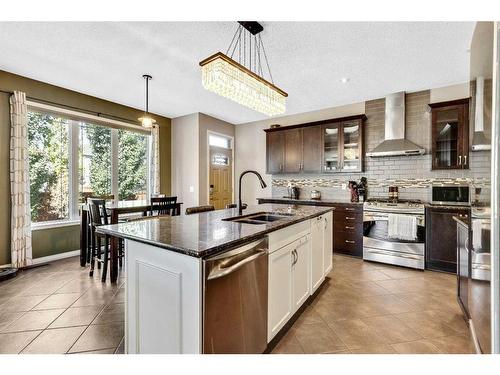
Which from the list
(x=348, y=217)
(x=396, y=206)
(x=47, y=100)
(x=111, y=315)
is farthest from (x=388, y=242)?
(x=47, y=100)

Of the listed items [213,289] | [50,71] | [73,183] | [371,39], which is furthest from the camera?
[73,183]

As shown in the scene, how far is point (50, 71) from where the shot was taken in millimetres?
3303

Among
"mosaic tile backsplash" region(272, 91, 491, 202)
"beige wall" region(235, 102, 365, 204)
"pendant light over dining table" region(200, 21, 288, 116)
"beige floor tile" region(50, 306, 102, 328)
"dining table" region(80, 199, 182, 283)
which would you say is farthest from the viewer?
"beige wall" region(235, 102, 365, 204)

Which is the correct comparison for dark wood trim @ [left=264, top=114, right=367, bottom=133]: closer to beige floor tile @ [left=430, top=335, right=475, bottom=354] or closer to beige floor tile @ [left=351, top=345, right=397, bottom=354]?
beige floor tile @ [left=430, top=335, right=475, bottom=354]

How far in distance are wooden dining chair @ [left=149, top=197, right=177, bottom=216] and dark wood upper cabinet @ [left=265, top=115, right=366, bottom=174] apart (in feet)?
8.24

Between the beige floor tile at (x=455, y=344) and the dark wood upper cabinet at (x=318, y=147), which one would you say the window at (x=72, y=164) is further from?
the beige floor tile at (x=455, y=344)

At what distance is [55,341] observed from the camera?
1.86 m

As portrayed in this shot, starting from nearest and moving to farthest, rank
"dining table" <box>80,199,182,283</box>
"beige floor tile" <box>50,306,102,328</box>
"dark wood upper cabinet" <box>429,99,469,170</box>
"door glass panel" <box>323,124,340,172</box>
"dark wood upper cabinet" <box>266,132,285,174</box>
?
"beige floor tile" <box>50,306,102,328</box> → "dining table" <box>80,199,182,283</box> → "dark wood upper cabinet" <box>429,99,469,170</box> → "door glass panel" <box>323,124,340,172</box> → "dark wood upper cabinet" <box>266,132,285,174</box>

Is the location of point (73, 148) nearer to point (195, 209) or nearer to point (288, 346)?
point (195, 209)

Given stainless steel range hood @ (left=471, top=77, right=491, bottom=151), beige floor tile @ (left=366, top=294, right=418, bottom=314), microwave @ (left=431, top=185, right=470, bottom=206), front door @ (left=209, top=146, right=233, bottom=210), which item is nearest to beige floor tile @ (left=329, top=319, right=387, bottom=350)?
beige floor tile @ (left=366, top=294, right=418, bottom=314)

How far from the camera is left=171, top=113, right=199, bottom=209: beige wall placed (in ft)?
17.1
